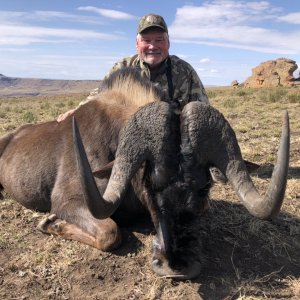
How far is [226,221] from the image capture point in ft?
16.0

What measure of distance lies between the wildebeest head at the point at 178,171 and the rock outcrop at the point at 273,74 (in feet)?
148

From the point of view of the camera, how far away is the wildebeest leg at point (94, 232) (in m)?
4.01

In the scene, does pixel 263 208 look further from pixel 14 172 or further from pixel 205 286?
pixel 14 172

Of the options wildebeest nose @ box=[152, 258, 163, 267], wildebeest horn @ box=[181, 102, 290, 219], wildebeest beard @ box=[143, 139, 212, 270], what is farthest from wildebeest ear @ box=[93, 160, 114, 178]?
wildebeest nose @ box=[152, 258, 163, 267]

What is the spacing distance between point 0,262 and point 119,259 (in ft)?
3.57

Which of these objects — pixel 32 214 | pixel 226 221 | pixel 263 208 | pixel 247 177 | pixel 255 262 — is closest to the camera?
pixel 263 208

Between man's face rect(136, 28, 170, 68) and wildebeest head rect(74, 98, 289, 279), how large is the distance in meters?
2.60

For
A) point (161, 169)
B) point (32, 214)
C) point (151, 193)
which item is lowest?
point (32, 214)

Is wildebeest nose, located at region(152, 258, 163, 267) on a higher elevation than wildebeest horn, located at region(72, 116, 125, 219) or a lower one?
lower

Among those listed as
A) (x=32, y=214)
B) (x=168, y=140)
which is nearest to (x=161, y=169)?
(x=168, y=140)

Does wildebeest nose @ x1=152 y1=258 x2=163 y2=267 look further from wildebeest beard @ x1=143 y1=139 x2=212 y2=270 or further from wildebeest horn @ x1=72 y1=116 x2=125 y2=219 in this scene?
wildebeest horn @ x1=72 y1=116 x2=125 y2=219

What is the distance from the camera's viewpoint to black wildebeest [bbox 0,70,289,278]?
9.96 ft

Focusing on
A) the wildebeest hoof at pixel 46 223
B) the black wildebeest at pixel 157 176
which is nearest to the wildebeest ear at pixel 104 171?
the black wildebeest at pixel 157 176

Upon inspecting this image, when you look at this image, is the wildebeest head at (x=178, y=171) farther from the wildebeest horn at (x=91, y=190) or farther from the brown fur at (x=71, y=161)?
the brown fur at (x=71, y=161)
